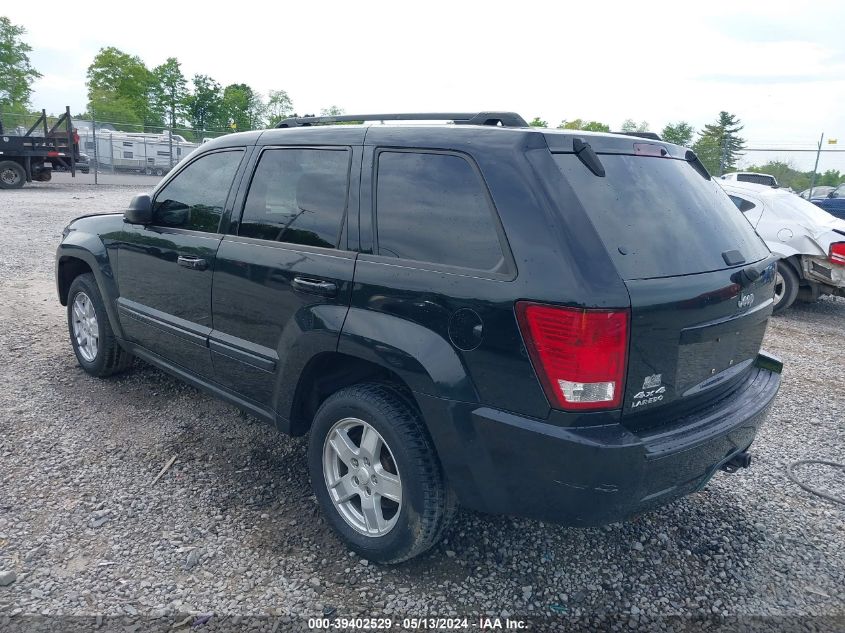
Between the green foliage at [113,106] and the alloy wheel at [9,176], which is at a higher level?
the green foliage at [113,106]

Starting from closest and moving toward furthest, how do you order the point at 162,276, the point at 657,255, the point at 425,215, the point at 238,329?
the point at 657,255
the point at 425,215
the point at 238,329
the point at 162,276

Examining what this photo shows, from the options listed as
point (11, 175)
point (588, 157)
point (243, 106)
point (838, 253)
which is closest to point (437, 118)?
point (588, 157)

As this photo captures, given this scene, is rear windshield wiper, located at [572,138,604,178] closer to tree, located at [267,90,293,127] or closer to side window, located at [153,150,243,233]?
side window, located at [153,150,243,233]

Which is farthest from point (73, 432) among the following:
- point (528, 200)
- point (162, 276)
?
point (528, 200)

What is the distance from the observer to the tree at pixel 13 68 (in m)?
54.9

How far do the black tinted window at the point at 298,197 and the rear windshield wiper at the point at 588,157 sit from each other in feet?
3.48

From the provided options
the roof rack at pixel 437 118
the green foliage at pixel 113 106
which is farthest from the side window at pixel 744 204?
the green foliage at pixel 113 106

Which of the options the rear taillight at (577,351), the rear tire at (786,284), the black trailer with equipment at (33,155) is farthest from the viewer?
the black trailer with equipment at (33,155)

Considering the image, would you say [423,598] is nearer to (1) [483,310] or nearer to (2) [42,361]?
(1) [483,310]

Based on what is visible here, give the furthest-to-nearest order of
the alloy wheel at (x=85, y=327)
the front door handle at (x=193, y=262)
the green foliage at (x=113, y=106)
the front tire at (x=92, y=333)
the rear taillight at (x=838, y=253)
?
the green foliage at (x=113, y=106) < the rear taillight at (x=838, y=253) < the alloy wheel at (x=85, y=327) < the front tire at (x=92, y=333) < the front door handle at (x=193, y=262)

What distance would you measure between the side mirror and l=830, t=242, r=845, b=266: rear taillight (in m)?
7.53

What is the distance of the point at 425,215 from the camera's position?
2668mm

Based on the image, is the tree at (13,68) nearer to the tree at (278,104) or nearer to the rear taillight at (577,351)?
the tree at (278,104)

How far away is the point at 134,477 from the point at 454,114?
2562 mm
